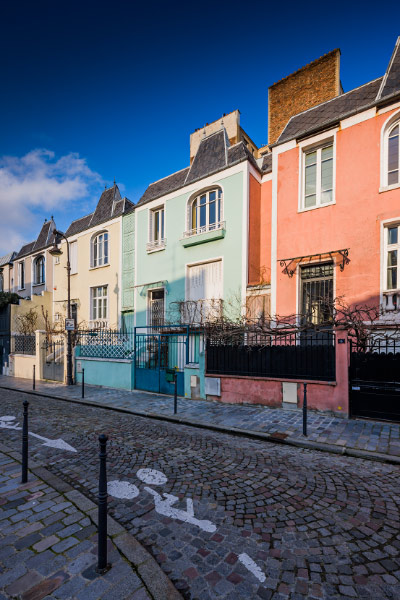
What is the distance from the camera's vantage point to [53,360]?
1505 centimetres

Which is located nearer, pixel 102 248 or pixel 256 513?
pixel 256 513

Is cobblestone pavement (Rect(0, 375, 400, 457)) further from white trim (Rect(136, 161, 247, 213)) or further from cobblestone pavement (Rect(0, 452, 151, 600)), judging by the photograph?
white trim (Rect(136, 161, 247, 213))

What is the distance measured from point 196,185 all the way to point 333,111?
6.45 m

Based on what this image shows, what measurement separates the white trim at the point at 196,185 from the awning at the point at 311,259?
4797 millimetres

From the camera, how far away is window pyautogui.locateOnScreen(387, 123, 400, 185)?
973 centimetres

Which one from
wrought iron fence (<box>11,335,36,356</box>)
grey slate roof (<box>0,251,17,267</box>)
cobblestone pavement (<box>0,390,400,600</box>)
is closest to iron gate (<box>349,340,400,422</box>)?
cobblestone pavement (<box>0,390,400,600</box>)

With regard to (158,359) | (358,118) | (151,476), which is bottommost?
(151,476)

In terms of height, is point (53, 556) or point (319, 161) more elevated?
point (319, 161)

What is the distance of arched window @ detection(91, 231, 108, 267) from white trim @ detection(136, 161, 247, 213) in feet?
11.8

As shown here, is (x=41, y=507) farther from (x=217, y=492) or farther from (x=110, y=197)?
(x=110, y=197)

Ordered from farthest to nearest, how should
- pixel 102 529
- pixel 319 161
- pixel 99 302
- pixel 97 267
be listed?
1. pixel 99 302
2. pixel 97 267
3. pixel 319 161
4. pixel 102 529

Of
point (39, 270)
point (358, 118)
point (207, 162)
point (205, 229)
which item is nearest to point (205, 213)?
point (205, 229)

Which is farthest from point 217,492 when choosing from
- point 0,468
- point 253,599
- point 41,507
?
point 0,468

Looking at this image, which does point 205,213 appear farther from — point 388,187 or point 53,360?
point 53,360
